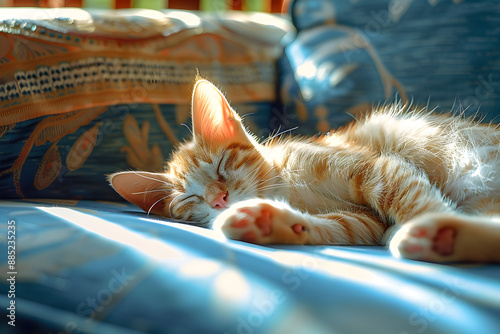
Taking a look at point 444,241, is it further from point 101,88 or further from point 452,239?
point 101,88

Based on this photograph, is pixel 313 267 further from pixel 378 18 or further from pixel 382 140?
pixel 378 18

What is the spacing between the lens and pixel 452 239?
2.14 ft

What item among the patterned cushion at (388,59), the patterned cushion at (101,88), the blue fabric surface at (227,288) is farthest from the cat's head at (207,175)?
the patterned cushion at (388,59)

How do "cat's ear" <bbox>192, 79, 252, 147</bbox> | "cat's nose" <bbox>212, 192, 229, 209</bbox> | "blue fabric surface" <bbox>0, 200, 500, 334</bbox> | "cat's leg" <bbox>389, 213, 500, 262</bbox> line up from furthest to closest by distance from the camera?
1. "cat's ear" <bbox>192, 79, 252, 147</bbox>
2. "cat's nose" <bbox>212, 192, 229, 209</bbox>
3. "cat's leg" <bbox>389, 213, 500, 262</bbox>
4. "blue fabric surface" <bbox>0, 200, 500, 334</bbox>

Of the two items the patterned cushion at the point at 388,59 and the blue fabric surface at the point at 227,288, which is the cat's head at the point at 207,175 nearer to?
the blue fabric surface at the point at 227,288

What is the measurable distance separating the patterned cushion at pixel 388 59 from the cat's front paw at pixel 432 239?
31.9 inches

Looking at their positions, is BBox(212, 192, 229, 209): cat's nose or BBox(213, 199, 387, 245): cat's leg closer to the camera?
→ BBox(213, 199, 387, 245): cat's leg

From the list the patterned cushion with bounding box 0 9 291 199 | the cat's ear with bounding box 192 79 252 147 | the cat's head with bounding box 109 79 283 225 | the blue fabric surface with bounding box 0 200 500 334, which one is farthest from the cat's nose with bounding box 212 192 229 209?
the patterned cushion with bounding box 0 9 291 199

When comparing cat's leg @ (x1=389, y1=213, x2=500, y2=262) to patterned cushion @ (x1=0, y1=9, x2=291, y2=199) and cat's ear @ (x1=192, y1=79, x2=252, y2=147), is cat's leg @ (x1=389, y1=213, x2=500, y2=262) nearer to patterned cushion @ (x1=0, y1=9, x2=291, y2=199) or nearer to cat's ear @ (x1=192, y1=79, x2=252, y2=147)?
cat's ear @ (x1=192, y1=79, x2=252, y2=147)

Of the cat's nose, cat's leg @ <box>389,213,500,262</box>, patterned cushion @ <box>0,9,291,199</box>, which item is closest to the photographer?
cat's leg @ <box>389,213,500,262</box>

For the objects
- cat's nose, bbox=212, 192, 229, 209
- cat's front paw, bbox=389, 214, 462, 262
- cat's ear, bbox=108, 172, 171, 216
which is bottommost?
cat's ear, bbox=108, 172, 171, 216

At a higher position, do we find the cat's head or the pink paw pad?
the pink paw pad

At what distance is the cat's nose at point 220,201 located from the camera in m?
1.07

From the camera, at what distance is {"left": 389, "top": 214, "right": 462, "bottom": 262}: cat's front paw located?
2.15ft
